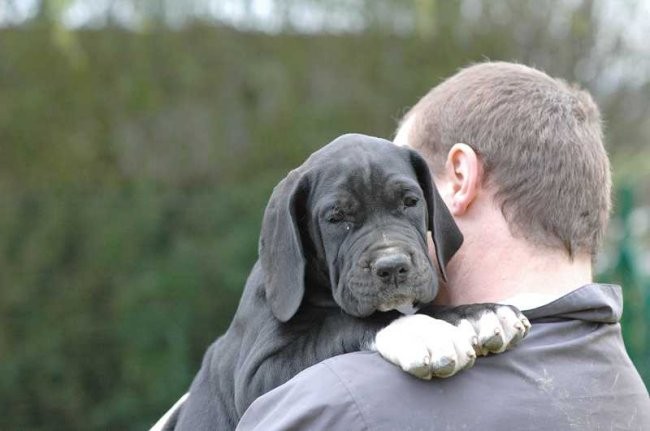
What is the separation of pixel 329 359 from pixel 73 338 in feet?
19.0

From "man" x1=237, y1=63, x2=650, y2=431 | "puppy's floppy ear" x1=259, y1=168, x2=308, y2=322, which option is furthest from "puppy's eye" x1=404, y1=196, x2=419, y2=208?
"puppy's floppy ear" x1=259, y1=168, x2=308, y2=322

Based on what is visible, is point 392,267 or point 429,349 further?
point 392,267

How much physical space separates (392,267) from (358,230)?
21 cm

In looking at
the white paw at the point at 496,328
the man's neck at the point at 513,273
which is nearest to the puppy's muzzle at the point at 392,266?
the white paw at the point at 496,328

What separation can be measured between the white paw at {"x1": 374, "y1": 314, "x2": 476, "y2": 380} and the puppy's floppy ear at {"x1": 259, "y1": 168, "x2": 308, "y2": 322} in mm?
415

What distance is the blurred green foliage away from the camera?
8312 mm

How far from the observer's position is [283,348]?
3.20m

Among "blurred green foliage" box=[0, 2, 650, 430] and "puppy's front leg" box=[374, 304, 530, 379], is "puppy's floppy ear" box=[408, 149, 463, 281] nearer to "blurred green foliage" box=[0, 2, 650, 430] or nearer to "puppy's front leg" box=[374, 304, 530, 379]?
"puppy's front leg" box=[374, 304, 530, 379]

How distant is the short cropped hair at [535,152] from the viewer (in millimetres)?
3285


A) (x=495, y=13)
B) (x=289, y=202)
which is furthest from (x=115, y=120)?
(x=289, y=202)

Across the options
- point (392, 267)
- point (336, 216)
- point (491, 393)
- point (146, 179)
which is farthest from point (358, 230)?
point (146, 179)

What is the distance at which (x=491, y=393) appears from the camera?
2816 millimetres

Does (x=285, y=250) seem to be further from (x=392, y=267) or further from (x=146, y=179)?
(x=146, y=179)

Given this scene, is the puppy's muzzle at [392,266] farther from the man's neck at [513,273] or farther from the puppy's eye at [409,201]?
the man's neck at [513,273]
